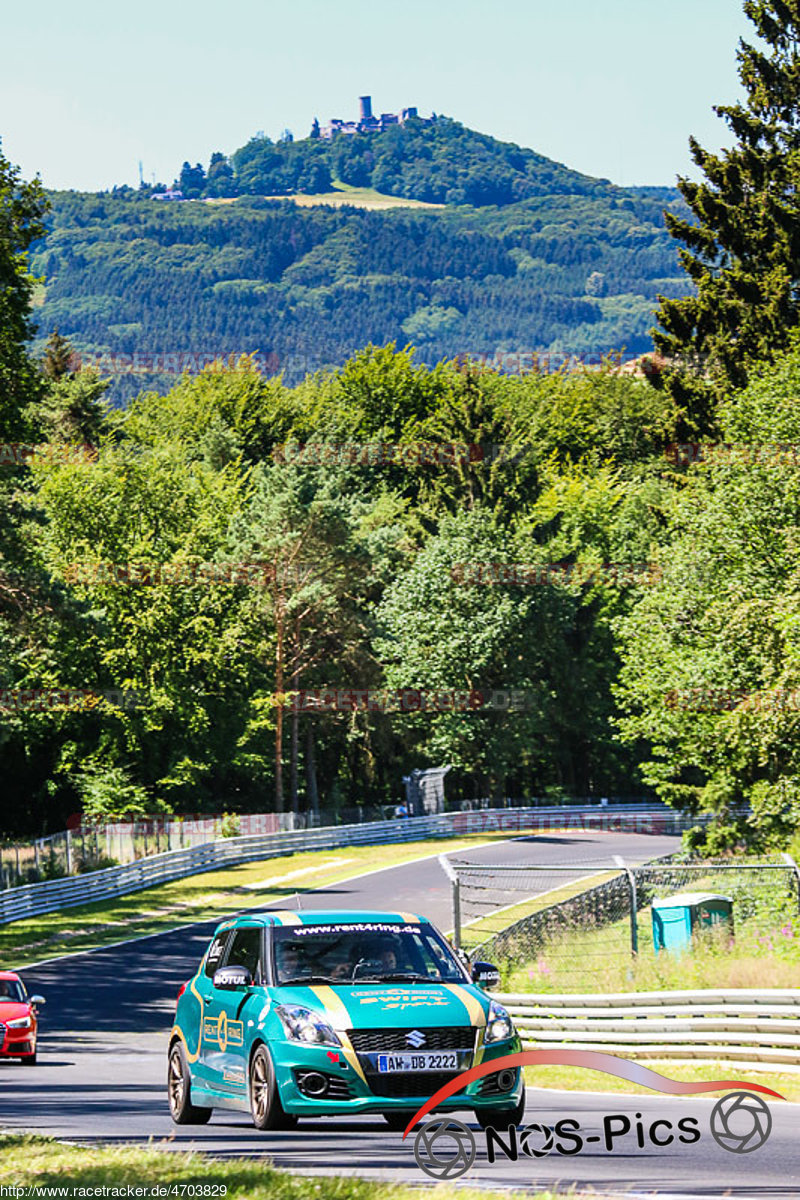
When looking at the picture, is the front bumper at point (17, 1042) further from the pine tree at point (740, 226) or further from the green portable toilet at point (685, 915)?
the pine tree at point (740, 226)

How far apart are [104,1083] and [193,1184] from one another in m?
10.7

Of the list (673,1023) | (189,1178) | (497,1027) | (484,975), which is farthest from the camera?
(673,1023)

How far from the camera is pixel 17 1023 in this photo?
2162 centimetres

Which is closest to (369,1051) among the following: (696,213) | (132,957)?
(132,957)

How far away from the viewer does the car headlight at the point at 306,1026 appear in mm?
11055

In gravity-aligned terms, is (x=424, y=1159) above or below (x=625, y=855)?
above

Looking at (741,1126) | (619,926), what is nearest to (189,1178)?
(741,1126)

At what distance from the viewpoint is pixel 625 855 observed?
5572 centimetres

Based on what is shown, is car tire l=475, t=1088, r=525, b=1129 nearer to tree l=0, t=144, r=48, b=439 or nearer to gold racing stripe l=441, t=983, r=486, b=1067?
gold racing stripe l=441, t=983, r=486, b=1067

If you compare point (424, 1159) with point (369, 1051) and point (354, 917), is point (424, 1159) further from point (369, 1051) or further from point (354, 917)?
point (354, 917)

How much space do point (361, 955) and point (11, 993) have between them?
448 inches

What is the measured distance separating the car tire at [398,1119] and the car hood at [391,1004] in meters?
0.63

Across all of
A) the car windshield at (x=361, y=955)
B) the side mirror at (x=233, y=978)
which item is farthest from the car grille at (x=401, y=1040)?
the side mirror at (x=233, y=978)

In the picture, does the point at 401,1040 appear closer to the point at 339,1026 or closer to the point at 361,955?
the point at 339,1026
